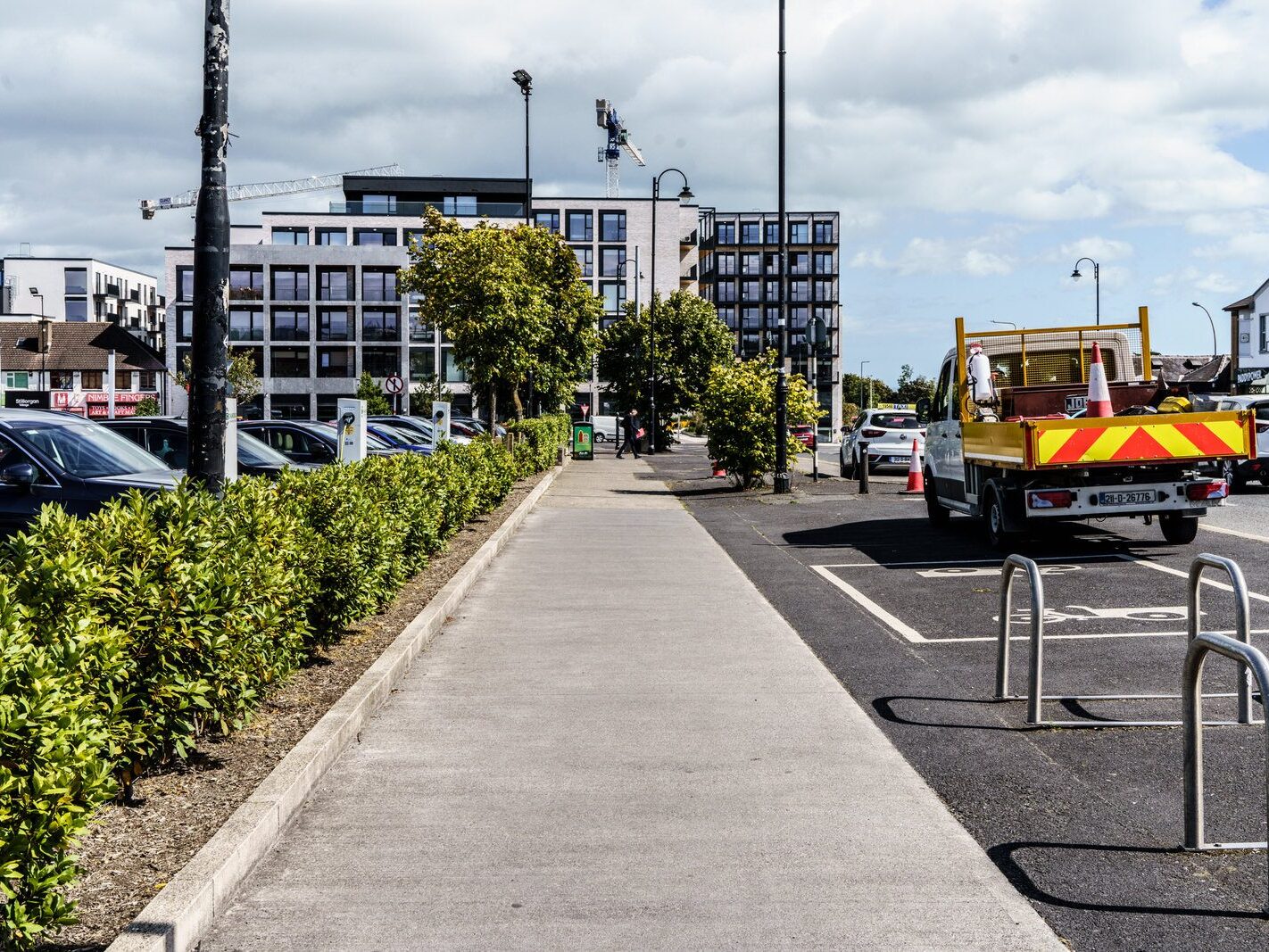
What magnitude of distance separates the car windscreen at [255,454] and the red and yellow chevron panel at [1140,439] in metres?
8.61

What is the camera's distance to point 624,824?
512 cm

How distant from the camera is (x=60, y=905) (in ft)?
11.7

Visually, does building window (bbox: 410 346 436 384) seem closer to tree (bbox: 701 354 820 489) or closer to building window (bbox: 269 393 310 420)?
building window (bbox: 269 393 310 420)

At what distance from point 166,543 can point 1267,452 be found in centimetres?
2153

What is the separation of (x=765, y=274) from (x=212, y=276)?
11962cm

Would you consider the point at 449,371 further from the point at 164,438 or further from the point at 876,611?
the point at 876,611

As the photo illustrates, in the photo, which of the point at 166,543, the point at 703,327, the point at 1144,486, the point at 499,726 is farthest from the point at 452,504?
the point at 703,327

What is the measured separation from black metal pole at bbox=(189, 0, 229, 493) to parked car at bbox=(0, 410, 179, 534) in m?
2.11

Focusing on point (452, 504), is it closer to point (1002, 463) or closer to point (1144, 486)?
point (1002, 463)

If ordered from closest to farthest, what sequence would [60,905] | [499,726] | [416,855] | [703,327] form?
[60,905] → [416,855] → [499,726] → [703,327]

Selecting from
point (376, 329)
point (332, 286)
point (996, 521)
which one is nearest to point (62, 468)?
point (996, 521)

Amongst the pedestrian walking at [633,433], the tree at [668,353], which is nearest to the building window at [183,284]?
the tree at [668,353]

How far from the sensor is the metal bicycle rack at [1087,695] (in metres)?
6.32

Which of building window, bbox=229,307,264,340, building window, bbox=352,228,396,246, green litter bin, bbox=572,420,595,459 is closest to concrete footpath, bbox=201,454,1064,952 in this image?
green litter bin, bbox=572,420,595,459
